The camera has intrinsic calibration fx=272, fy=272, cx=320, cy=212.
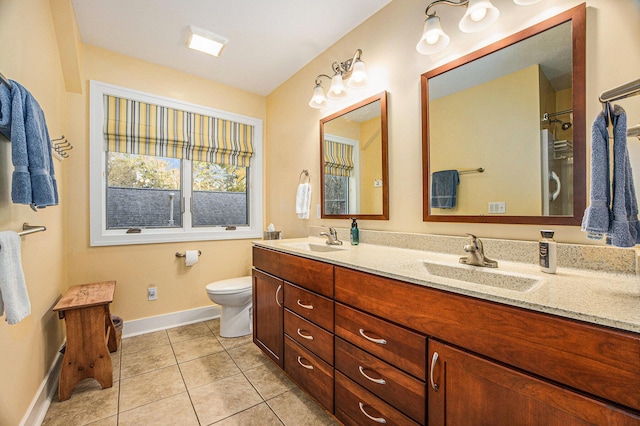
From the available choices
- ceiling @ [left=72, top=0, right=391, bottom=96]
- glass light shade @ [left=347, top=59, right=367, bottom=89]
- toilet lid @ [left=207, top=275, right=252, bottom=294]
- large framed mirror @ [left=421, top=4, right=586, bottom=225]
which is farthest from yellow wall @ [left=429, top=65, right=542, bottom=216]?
toilet lid @ [left=207, top=275, right=252, bottom=294]

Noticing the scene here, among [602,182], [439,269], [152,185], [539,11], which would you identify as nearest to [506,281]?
[439,269]

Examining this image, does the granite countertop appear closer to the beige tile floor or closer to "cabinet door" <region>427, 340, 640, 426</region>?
"cabinet door" <region>427, 340, 640, 426</region>

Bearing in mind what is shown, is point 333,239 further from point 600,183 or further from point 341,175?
point 600,183

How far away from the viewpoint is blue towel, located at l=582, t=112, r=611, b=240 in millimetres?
812

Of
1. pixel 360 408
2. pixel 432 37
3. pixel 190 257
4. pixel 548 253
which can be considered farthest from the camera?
pixel 190 257

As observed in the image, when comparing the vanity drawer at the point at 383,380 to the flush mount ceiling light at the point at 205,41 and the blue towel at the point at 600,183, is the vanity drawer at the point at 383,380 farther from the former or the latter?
the flush mount ceiling light at the point at 205,41

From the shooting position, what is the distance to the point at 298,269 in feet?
5.32

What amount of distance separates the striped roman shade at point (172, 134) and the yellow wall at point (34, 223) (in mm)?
383

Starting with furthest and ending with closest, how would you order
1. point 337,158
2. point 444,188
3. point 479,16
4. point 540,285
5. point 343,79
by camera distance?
point 337,158 < point 343,79 < point 444,188 < point 479,16 < point 540,285

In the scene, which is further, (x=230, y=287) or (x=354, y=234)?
(x=230, y=287)

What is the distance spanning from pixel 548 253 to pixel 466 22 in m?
1.15

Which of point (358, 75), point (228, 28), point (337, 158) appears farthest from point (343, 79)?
point (228, 28)

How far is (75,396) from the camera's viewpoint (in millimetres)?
1708

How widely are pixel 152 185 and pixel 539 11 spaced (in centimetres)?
313
